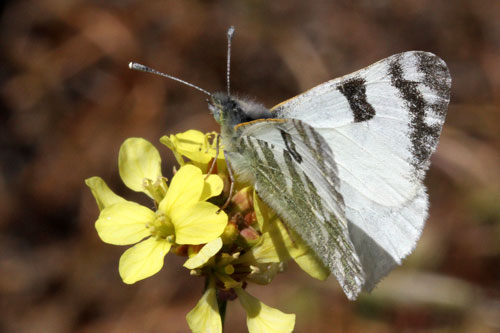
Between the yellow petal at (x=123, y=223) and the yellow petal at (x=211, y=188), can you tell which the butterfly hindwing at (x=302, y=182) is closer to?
the yellow petal at (x=211, y=188)

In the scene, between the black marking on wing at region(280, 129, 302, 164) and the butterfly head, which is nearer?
the black marking on wing at region(280, 129, 302, 164)

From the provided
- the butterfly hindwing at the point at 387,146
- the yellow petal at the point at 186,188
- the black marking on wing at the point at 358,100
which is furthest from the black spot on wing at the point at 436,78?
the yellow petal at the point at 186,188

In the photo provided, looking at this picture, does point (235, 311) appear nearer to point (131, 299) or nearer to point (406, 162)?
point (131, 299)

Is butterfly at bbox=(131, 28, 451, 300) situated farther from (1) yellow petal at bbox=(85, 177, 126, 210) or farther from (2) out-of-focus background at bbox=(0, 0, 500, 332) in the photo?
(2) out-of-focus background at bbox=(0, 0, 500, 332)

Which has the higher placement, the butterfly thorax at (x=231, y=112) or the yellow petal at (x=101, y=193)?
the butterfly thorax at (x=231, y=112)

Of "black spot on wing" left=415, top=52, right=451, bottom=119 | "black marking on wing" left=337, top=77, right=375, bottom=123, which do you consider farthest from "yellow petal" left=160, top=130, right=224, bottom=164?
"black spot on wing" left=415, top=52, right=451, bottom=119

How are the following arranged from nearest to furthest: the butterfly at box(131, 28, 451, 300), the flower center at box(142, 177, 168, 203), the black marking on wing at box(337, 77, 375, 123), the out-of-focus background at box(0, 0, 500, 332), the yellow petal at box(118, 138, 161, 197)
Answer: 1. the butterfly at box(131, 28, 451, 300)
2. the black marking on wing at box(337, 77, 375, 123)
3. the flower center at box(142, 177, 168, 203)
4. the yellow petal at box(118, 138, 161, 197)
5. the out-of-focus background at box(0, 0, 500, 332)

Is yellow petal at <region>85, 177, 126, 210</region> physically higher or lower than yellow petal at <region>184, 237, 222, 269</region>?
higher
